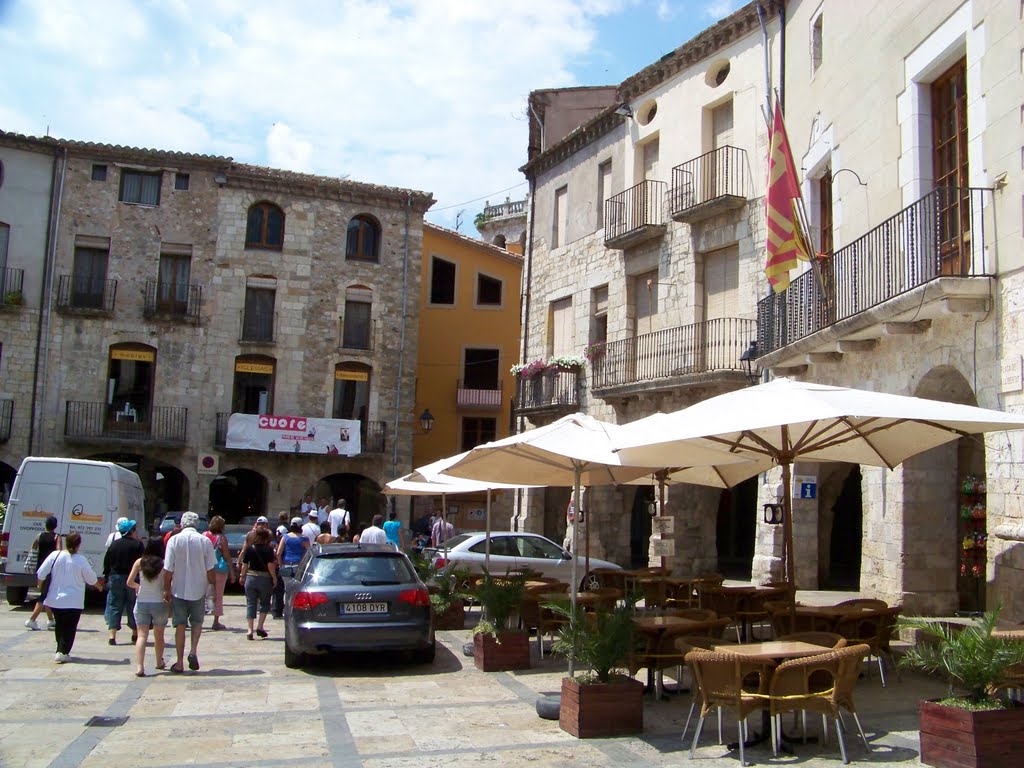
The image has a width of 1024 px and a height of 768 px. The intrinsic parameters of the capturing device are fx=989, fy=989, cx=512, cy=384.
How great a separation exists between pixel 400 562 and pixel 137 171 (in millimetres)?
24383

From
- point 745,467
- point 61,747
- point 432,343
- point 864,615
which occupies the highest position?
point 432,343

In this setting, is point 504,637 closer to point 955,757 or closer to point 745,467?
point 745,467

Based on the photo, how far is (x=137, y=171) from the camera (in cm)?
3127

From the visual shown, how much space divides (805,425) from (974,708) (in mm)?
3588

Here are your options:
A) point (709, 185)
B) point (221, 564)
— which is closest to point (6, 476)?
point (221, 564)

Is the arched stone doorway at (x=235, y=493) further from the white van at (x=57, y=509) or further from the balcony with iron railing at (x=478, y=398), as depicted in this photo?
the white van at (x=57, y=509)

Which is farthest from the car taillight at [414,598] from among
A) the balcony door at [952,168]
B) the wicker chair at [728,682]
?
the balcony door at [952,168]

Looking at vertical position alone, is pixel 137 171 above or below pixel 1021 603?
above

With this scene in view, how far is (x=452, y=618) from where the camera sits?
13.8m

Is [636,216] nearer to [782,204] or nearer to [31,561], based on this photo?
[782,204]

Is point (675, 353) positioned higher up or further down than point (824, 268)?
further down

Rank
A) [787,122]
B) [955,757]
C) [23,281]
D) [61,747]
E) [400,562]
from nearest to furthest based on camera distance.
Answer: [955,757]
[61,747]
[400,562]
[787,122]
[23,281]

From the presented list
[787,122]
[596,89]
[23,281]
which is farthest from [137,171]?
[787,122]

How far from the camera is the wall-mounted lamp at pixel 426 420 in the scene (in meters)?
32.1
